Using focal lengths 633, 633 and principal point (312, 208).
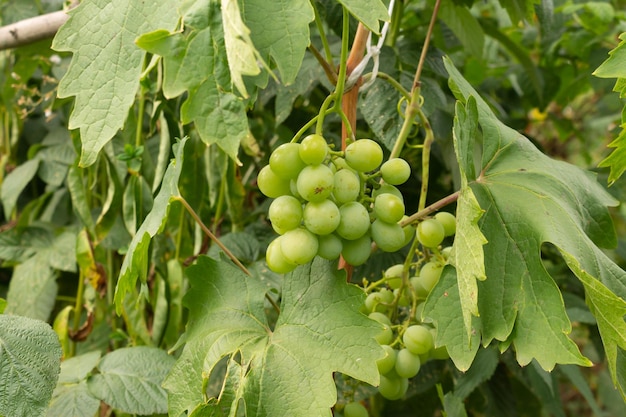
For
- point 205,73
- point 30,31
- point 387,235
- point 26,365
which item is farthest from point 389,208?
point 30,31

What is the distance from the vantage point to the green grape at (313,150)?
0.69 metres

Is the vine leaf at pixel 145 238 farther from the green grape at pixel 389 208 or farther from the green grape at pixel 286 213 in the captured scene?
the green grape at pixel 389 208

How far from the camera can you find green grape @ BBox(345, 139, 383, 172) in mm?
720

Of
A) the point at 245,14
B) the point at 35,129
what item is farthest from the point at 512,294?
the point at 35,129

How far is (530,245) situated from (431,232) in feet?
0.38

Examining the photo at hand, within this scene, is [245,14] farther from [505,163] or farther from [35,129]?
[35,129]

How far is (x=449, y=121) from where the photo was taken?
A: 49.4 inches

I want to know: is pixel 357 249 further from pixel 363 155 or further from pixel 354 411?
pixel 354 411

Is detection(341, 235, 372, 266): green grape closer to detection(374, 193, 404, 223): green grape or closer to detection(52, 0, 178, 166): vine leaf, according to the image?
detection(374, 193, 404, 223): green grape

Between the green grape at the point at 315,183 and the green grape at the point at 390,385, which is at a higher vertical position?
the green grape at the point at 315,183

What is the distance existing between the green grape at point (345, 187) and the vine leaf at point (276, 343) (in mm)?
110

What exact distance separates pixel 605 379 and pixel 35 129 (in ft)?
5.99

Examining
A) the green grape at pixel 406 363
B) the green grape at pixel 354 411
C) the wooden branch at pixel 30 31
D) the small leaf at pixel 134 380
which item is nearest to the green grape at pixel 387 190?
the green grape at pixel 406 363

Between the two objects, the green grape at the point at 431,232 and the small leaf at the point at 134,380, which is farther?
the small leaf at the point at 134,380
